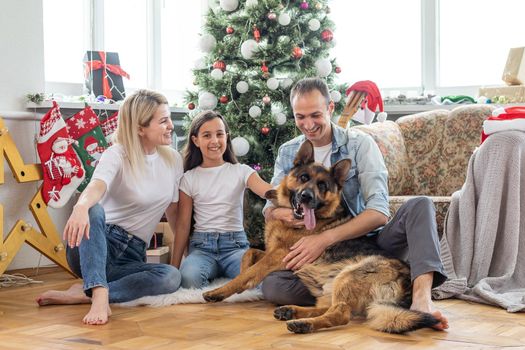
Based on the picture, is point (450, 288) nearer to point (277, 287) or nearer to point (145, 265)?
point (277, 287)

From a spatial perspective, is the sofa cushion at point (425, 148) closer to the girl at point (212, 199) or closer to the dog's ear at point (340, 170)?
the girl at point (212, 199)

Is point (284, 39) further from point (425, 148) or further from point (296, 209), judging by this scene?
point (296, 209)

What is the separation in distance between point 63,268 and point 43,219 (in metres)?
0.31

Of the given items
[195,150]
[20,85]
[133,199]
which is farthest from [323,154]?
[20,85]

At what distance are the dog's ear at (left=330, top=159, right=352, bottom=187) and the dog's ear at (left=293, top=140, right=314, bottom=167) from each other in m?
0.12

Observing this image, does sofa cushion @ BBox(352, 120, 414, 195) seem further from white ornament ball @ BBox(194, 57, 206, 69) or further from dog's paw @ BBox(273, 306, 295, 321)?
dog's paw @ BBox(273, 306, 295, 321)

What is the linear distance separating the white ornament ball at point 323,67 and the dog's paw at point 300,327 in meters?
2.42

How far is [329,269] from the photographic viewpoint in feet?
9.29

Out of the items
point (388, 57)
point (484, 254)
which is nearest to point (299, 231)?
point (484, 254)

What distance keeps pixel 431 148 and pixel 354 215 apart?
1.49 meters

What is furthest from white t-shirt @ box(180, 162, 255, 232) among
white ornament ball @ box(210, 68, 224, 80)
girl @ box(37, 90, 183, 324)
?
white ornament ball @ box(210, 68, 224, 80)

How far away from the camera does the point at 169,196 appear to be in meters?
3.38

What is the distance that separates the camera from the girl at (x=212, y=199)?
3500 millimetres

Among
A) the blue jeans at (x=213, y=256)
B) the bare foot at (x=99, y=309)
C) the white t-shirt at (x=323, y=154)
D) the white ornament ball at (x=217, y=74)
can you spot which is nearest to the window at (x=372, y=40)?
the white ornament ball at (x=217, y=74)
